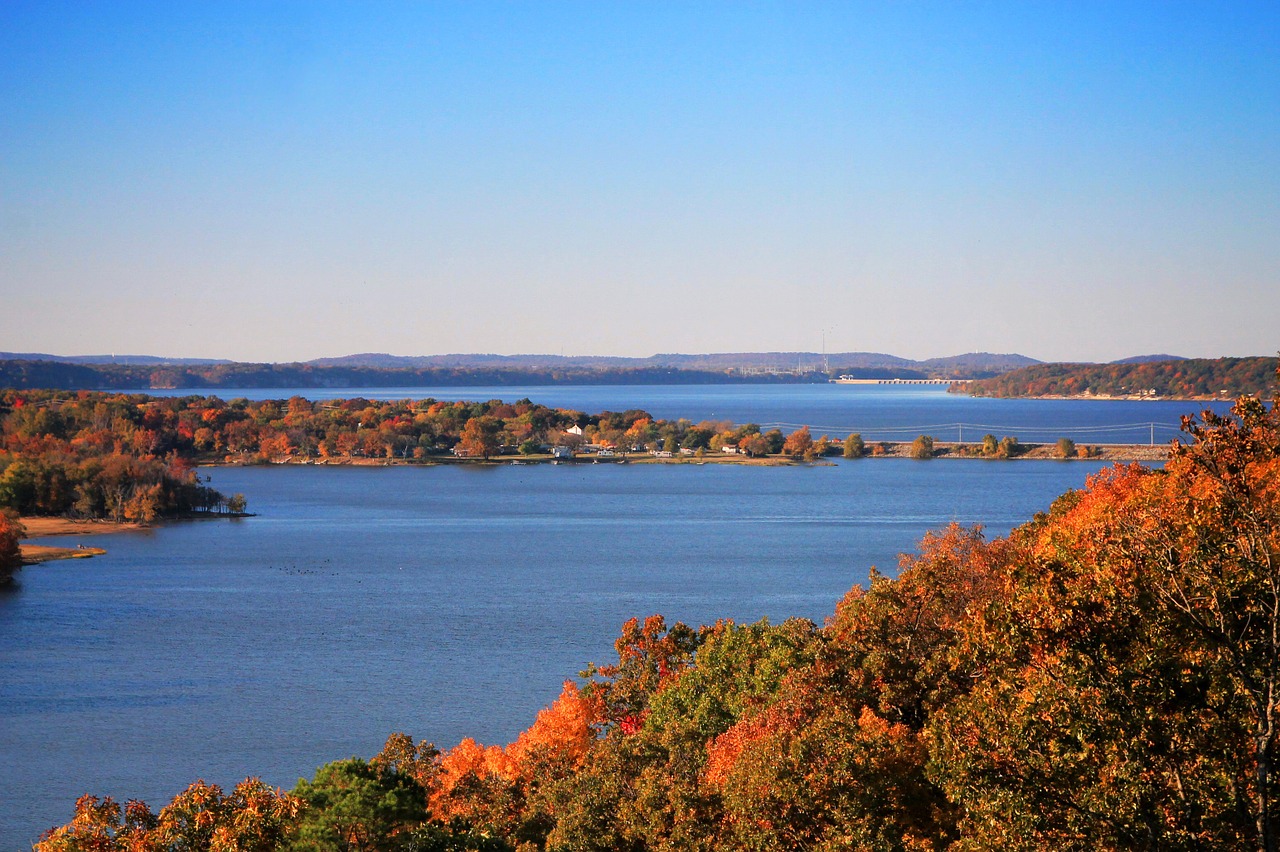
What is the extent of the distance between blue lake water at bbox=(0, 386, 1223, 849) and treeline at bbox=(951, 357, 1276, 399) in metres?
42.1

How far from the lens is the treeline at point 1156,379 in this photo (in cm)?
11388

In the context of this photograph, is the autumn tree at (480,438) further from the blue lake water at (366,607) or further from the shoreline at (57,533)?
the shoreline at (57,533)

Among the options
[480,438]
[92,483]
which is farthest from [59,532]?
[480,438]

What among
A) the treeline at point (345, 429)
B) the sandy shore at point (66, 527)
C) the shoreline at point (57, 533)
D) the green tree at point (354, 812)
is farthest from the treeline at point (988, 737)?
the treeline at point (345, 429)

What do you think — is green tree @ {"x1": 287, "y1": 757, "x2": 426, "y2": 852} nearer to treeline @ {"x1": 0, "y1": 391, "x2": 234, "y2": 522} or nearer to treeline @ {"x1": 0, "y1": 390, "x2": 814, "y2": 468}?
treeline @ {"x1": 0, "y1": 391, "x2": 234, "y2": 522}

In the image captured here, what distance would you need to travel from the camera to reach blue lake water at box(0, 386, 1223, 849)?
24.7 metres

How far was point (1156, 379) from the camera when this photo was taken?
15000cm

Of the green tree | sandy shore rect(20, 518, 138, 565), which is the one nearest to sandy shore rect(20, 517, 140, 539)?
sandy shore rect(20, 518, 138, 565)

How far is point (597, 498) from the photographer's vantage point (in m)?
75.9

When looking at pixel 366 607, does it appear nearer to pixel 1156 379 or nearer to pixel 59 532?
A: pixel 59 532

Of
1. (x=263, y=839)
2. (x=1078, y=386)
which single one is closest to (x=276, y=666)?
(x=263, y=839)

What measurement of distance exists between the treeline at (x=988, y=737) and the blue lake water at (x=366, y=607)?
36.8ft

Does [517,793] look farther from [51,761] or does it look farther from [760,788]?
[51,761]

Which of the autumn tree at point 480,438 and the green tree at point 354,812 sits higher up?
the green tree at point 354,812
